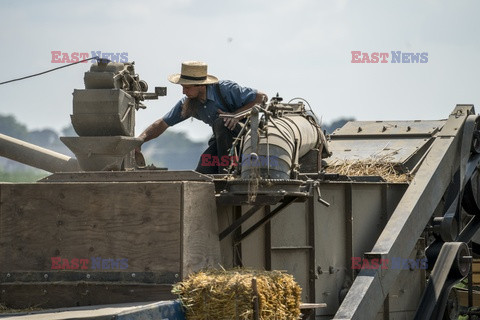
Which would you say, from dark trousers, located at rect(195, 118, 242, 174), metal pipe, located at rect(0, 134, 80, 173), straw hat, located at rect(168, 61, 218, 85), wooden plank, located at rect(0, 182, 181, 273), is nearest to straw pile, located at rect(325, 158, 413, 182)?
dark trousers, located at rect(195, 118, 242, 174)

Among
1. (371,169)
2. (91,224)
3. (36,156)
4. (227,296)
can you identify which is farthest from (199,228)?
(371,169)

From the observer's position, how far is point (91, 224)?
981 cm

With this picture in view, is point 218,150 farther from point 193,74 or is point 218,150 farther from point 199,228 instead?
point 199,228

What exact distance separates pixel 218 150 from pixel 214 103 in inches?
22.4

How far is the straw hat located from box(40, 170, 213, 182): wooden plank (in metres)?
2.60

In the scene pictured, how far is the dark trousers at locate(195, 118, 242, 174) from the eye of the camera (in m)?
12.4

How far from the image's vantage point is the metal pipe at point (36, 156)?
12.9 meters

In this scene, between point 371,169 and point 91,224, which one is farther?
point 371,169

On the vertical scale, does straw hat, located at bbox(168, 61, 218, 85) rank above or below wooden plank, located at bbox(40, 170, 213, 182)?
above

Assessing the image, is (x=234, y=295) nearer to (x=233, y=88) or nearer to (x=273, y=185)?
(x=273, y=185)

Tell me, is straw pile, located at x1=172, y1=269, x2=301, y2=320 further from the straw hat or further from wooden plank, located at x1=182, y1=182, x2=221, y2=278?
the straw hat

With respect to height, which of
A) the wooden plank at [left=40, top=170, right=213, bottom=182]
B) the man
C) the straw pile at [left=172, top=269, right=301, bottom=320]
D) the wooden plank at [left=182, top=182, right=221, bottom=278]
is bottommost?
the straw pile at [left=172, top=269, right=301, bottom=320]

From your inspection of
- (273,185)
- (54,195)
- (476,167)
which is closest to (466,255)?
(476,167)

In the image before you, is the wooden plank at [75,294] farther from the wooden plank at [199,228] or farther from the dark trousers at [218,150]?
the dark trousers at [218,150]
